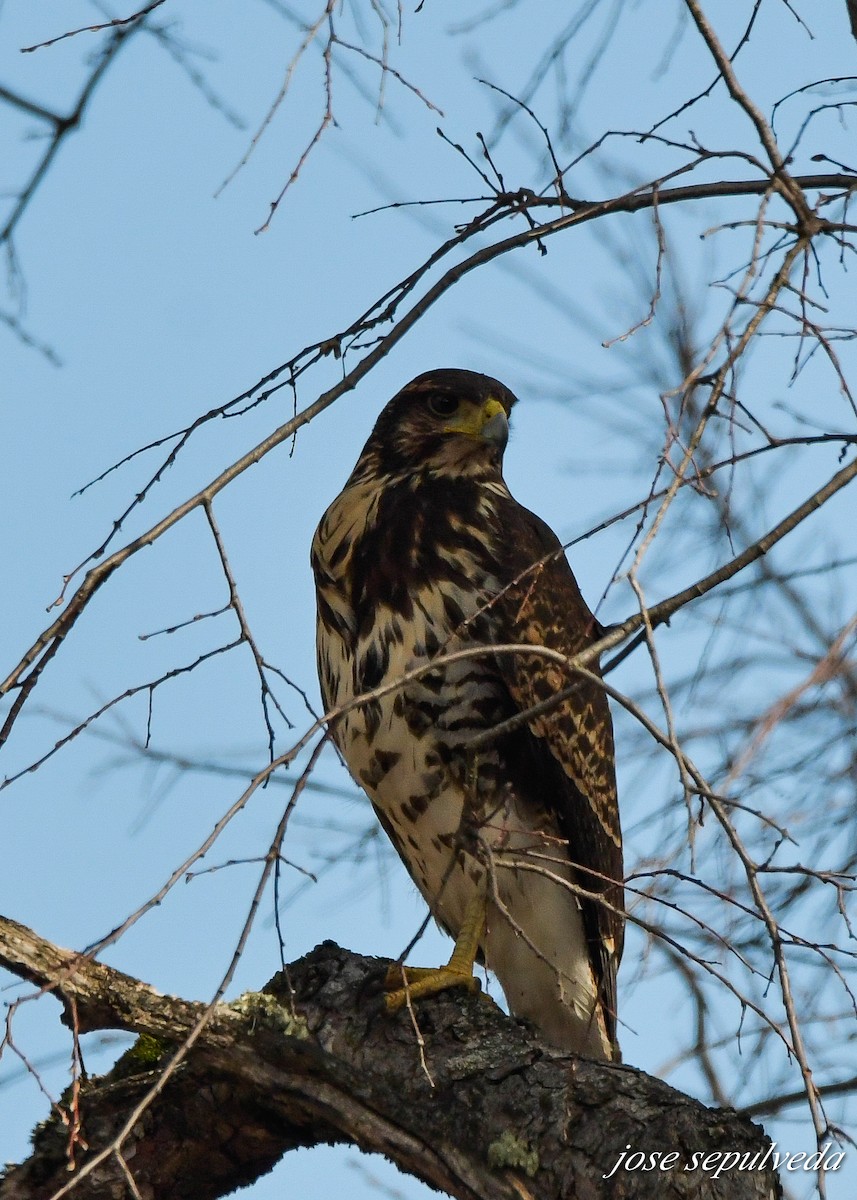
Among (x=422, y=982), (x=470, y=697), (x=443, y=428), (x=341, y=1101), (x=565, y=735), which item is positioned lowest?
(x=341, y=1101)

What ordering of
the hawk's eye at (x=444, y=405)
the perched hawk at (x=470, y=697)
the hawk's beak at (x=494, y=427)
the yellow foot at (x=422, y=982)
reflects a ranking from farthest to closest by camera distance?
the hawk's eye at (x=444, y=405)
the hawk's beak at (x=494, y=427)
the perched hawk at (x=470, y=697)
the yellow foot at (x=422, y=982)

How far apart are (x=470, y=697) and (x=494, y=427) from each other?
3.04ft

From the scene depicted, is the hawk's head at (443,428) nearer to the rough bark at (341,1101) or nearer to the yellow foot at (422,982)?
the yellow foot at (422,982)

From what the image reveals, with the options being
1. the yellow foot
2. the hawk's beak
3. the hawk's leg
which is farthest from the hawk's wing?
the yellow foot

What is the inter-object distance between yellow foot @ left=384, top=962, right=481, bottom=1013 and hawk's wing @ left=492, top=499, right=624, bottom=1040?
0.46 metres

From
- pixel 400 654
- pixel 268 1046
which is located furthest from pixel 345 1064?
pixel 400 654

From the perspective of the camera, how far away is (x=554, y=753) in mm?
4070

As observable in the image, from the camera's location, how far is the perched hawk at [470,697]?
12.8 ft

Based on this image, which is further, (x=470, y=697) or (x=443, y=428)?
(x=443, y=428)

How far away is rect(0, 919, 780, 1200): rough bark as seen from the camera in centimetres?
281

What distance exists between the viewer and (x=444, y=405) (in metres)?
4.52

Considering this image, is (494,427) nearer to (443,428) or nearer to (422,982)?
(443,428)

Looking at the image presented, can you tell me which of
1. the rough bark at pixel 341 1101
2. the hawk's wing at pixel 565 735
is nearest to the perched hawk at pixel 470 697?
the hawk's wing at pixel 565 735

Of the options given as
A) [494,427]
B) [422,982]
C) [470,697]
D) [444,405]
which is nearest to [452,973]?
[422,982]
